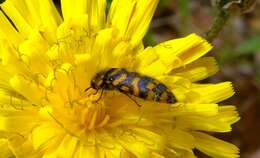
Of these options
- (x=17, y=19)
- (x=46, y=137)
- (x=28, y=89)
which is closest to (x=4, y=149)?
(x=46, y=137)

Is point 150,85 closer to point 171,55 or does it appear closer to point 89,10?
point 171,55

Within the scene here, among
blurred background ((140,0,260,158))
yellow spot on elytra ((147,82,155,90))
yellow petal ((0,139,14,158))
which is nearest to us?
yellow spot on elytra ((147,82,155,90))

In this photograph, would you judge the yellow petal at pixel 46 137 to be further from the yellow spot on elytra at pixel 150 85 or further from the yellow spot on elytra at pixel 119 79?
the yellow spot on elytra at pixel 150 85

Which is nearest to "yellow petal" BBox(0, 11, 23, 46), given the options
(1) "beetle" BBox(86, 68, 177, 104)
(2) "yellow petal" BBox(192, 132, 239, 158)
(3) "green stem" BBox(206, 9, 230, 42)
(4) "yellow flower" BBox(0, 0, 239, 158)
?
(4) "yellow flower" BBox(0, 0, 239, 158)

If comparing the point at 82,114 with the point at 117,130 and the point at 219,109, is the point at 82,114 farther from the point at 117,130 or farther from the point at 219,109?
the point at 219,109

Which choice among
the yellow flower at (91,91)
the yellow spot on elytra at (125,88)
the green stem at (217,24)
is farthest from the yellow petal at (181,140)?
the green stem at (217,24)

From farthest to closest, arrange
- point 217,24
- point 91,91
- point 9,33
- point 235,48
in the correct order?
1. point 235,48
2. point 217,24
3. point 9,33
4. point 91,91

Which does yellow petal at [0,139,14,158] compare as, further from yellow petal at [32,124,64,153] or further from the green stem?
the green stem
